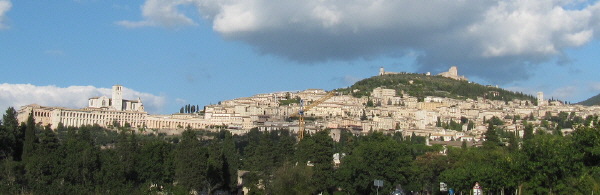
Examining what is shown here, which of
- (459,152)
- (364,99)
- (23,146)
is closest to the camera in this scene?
(23,146)

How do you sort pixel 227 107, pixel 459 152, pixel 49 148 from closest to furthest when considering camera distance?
1. pixel 49 148
2. pixel 459 152
3. pixel 227 107

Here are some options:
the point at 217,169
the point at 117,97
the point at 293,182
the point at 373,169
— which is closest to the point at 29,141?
the point at 217,169

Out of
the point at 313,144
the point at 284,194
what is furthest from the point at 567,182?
the point at 313,144

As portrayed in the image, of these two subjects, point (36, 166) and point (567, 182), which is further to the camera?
point (36, 166)

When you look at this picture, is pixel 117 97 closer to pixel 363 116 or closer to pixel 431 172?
pixel 363 116

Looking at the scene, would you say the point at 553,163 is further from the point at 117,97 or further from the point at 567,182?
the point at 117,97

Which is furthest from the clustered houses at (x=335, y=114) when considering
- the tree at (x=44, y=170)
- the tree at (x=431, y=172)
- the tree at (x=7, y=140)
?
the tree at (x=44, y=170)

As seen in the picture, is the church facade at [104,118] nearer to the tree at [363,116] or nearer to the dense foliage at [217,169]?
the tree at [363,116]

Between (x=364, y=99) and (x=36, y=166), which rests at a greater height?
(x=364, y=99)
